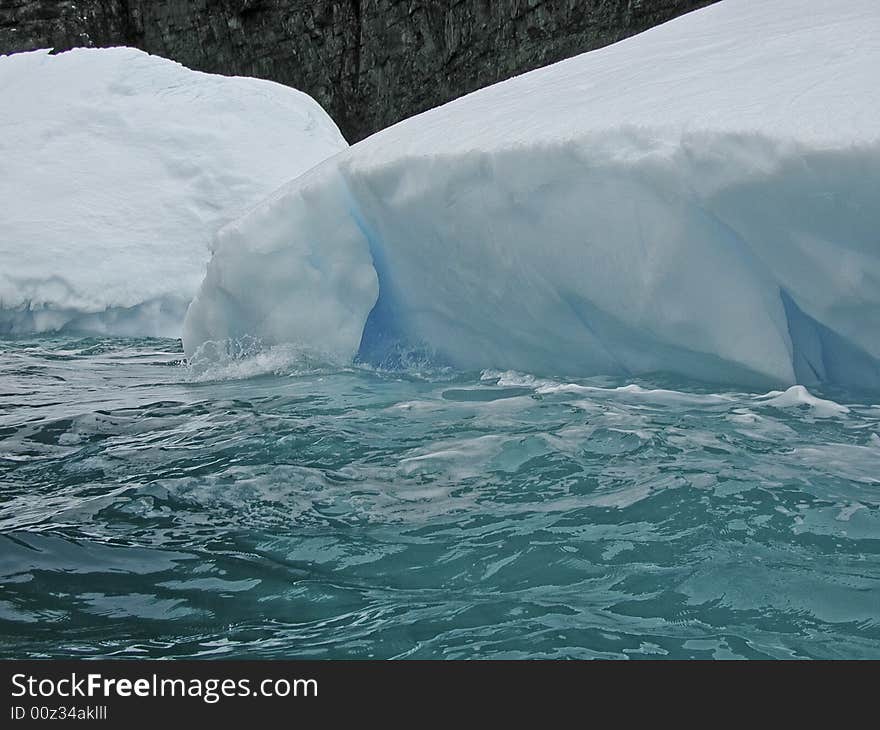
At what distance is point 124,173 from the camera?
7.85 metres

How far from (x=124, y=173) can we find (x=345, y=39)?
1294 centimetres

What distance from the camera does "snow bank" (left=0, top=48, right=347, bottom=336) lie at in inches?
284

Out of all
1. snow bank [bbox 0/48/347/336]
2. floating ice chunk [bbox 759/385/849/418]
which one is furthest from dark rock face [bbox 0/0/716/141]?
floating ice chunk [bbox 759/385/849/418]

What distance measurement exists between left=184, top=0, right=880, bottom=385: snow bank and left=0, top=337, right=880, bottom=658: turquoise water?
0.24 metres

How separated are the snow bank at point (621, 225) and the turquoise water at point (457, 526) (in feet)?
0.77

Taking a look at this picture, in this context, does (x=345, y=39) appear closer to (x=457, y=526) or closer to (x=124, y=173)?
(x=124, y=173)

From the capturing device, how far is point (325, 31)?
19.9 meters

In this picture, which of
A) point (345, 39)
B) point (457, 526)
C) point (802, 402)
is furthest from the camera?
point (345, 39)

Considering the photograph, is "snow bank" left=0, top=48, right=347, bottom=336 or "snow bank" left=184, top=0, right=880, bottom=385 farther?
"snow bank" left=0, top=48, right=347, bottom=336

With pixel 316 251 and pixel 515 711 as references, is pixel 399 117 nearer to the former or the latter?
pixel 316 251

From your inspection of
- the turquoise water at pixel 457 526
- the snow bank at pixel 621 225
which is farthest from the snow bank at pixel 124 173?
the turquoise water at pixel 457 526

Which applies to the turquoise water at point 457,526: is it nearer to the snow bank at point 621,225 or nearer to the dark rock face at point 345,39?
the snow bank at point 621,225

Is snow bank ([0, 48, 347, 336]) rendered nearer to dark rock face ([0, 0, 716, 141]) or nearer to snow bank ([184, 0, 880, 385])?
snow bank ([184, 0, 880, 385])

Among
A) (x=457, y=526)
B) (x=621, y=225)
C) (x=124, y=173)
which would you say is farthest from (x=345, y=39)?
(x=457, y=526)
